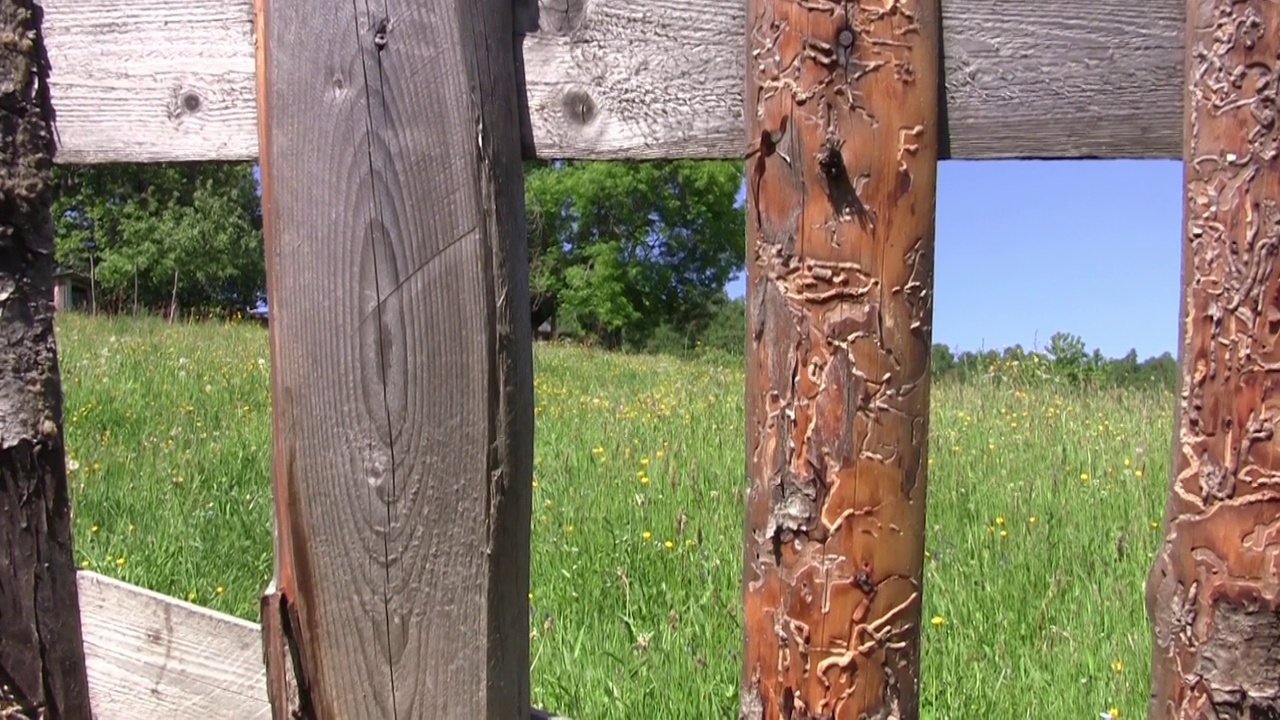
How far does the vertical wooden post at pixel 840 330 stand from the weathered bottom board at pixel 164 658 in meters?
1.16

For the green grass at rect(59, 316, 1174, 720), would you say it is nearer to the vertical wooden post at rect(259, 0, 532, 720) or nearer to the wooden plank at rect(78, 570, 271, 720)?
the wooden plank at rect(78, 570, 271, 720)

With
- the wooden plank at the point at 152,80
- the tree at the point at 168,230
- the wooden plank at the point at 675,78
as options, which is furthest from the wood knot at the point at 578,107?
the tree at the point at 168,230

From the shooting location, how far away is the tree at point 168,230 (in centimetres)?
3412

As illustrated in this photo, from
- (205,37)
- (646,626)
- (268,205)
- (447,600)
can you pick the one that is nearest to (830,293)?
(447,600)

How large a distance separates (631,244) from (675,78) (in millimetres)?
39679

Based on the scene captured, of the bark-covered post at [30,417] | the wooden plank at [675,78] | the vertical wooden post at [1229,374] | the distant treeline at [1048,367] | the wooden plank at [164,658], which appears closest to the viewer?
the vertical wooden post at [1229,374]

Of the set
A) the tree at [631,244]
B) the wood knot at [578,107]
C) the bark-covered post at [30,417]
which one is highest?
the wood knot at [578,107]

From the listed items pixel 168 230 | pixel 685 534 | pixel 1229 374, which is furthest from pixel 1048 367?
pixel 168 230

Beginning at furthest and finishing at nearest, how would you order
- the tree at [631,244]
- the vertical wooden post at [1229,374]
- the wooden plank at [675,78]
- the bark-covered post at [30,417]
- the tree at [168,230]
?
the tree at [631,244]
the tree at [168,230]
the bark-covered post at [30,417]
the wooden plank at [675,78]
the vertical wooden post at [1229,374]

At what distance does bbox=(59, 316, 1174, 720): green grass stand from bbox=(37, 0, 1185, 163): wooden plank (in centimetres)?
161

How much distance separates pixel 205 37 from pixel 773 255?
3.78 feet

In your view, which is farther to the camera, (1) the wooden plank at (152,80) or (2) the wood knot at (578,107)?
(1) the wooden plank at (152,80)

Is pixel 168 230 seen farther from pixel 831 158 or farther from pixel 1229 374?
pixel 1229 374

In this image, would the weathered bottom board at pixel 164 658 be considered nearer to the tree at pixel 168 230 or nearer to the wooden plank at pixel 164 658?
the wooden plank at pixel 164 658
